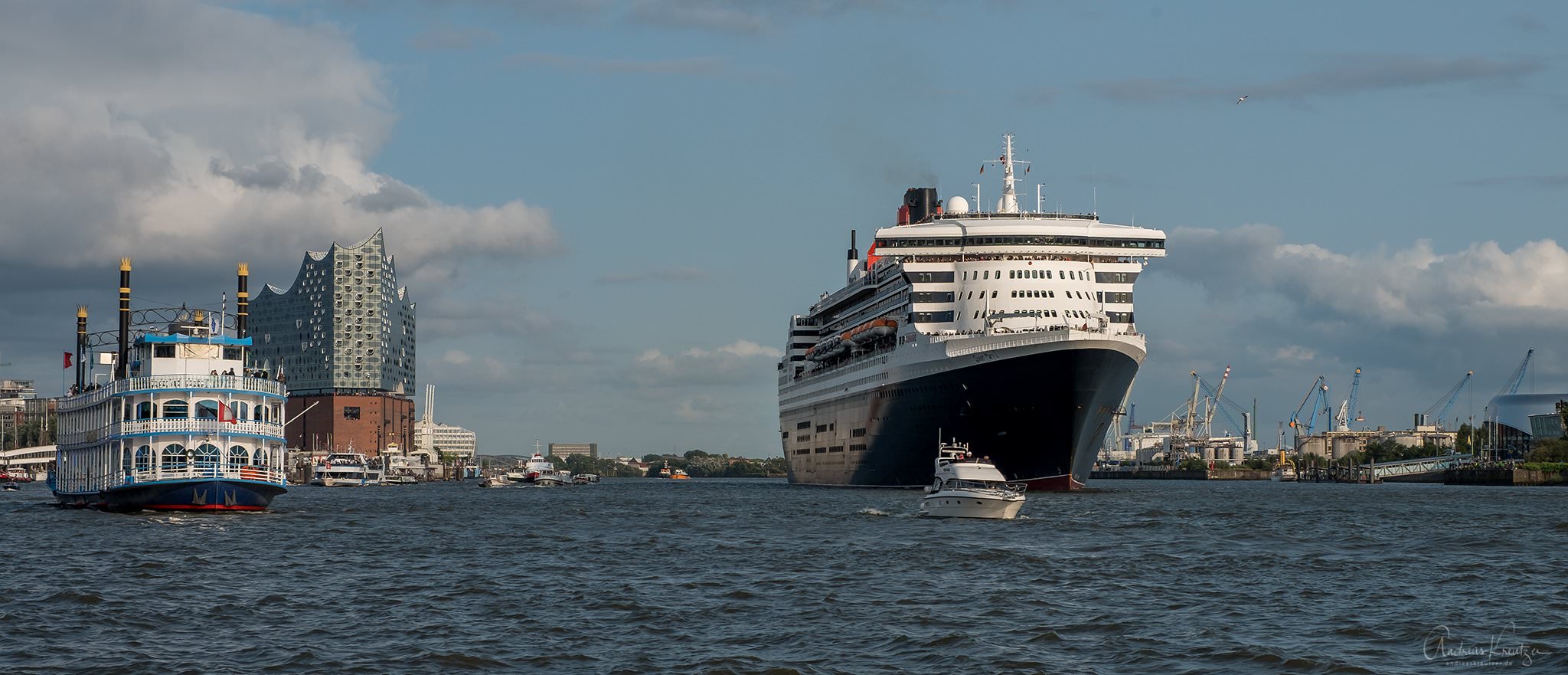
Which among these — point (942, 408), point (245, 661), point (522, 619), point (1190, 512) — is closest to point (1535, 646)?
point (522, 619)

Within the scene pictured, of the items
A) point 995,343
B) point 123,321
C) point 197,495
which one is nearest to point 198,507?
point 197,495

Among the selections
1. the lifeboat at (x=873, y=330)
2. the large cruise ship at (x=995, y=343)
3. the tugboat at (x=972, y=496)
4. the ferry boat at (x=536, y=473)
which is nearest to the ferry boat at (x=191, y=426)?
the tugboat at (x=972, y=496)

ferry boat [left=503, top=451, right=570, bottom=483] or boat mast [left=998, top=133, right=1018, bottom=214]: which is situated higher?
boat mast [left=998, top=133, right=1018, bottom=214]

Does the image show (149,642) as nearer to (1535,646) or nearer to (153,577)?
(153,577)

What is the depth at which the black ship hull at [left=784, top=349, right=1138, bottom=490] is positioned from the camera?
93.9 m

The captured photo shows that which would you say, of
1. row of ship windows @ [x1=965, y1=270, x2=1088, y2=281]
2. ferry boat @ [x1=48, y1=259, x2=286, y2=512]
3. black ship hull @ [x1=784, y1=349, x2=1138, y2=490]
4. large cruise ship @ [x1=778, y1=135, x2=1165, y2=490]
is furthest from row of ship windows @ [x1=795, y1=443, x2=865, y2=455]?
ferry boat @ [x1=48, y1=259, x2=286, y2=512]

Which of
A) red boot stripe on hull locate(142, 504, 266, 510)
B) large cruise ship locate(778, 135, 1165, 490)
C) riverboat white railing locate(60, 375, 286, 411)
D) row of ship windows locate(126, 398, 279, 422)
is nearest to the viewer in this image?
red boot stripe on hull locate(142, 504, 266, 510)

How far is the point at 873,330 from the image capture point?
380ft

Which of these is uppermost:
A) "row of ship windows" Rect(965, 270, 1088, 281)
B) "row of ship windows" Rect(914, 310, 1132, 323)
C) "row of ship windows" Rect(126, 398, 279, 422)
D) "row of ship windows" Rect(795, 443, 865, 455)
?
"row of ship windows" Rect(965, 270, 1088, 281)

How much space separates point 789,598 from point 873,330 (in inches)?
2975

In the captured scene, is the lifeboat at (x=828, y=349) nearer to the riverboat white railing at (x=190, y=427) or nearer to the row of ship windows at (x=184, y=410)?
the row of ship windows at (x=184, y=410)

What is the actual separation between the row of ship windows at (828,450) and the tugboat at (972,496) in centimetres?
4676

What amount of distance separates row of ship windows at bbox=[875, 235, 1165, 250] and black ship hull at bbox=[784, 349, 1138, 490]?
9776mm

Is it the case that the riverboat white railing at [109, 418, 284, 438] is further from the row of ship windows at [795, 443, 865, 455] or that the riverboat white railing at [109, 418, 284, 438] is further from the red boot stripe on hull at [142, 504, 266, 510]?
the row of ship windows at [795, 443, 865, 455]
